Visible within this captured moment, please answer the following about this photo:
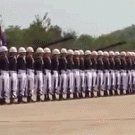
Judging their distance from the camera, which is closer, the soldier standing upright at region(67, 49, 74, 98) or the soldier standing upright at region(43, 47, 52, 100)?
the soldier standing upright at region(43, 47, 52, 100)

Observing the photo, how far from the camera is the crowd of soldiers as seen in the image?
1830 cm

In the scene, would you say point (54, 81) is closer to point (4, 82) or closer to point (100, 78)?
point (4, 82)

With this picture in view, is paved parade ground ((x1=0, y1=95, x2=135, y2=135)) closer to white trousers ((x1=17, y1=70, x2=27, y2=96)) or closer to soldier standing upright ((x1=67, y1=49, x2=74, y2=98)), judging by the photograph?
white trousers ((x1=17, y1=70, x2=27, y2=96))

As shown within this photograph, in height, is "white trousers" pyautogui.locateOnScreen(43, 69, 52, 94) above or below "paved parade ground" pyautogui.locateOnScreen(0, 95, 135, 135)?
above

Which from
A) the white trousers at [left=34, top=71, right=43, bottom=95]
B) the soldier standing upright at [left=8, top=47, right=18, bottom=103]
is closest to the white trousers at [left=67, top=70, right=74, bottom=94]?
the white trousers at [left=34, top=71, right=43, bottom=95]

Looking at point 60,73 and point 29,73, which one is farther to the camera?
point 60,73

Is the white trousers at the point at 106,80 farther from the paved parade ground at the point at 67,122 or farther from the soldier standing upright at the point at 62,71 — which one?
the paved parade ground at the point at 67,122

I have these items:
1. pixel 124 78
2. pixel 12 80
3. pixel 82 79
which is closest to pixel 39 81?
pixel 12 80

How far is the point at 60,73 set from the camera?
20766mm

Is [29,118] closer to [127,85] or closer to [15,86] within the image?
[15,86]

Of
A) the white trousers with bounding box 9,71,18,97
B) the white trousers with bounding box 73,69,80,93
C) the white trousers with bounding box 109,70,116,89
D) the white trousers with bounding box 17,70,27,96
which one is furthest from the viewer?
the white trousers with bounding box 109,70,116,89

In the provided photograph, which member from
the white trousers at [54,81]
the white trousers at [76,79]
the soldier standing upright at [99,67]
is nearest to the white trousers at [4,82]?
the white trousers at [54,81]

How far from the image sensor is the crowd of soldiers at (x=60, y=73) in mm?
18297

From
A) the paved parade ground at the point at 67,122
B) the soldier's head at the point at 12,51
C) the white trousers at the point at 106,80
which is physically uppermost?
the soldier's head at the point at 12,51
